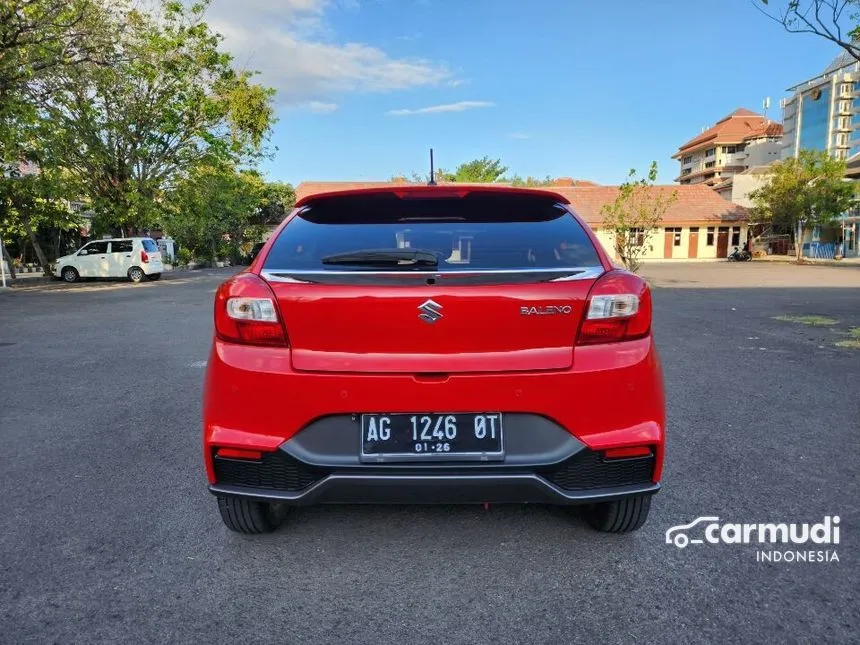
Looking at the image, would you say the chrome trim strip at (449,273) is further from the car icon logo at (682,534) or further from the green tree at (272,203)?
the green tree at (272,203)

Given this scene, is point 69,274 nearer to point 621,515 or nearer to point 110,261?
point 110,261

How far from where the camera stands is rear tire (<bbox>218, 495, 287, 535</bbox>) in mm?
2670

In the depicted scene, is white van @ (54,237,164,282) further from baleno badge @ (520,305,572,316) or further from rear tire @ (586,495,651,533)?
baleno badge @ (520,305,572,316)

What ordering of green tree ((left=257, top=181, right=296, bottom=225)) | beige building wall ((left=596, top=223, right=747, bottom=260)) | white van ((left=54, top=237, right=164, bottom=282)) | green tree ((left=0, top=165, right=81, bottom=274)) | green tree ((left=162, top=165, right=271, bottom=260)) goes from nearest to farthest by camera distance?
green tree ((left=0, top=165, right=81, bottom=274)) < white van ((left=54, top=237, right=164, bottom=282)) < green tree ((left=162, top=165, right=271, bottom=260)) < green tree ((left=257, top=181, right=296, bottom=225)) < beige building wall ((left=596, top=223, right=747, bottom=260))

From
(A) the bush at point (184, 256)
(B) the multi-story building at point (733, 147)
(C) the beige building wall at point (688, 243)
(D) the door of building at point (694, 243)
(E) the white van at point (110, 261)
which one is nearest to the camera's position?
(E) the white van at point (110, 261)

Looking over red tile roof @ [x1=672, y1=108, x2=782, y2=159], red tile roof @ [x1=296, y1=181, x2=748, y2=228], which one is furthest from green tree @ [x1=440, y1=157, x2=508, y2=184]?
red tile roof @ [x1=672, y1=108, x2=782, y2=159]

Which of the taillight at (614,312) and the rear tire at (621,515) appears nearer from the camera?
the taillight at (614,312)

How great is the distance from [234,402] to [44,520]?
1459 millimetres

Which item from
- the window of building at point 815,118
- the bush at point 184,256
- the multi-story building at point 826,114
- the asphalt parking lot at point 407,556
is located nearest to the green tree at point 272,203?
the bush at point 184,256

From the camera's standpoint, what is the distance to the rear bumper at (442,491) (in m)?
2.24

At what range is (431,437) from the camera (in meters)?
2.28

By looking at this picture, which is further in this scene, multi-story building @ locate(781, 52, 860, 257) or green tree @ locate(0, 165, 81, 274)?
multi-story building @ locate(781, 52, 860, 257)

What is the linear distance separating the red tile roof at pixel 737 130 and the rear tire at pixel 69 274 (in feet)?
294

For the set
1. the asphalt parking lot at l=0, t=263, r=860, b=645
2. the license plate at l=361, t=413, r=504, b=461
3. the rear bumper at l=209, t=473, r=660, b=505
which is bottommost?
the asphalt parking lot at l=0, t=263, r=860, b=645
